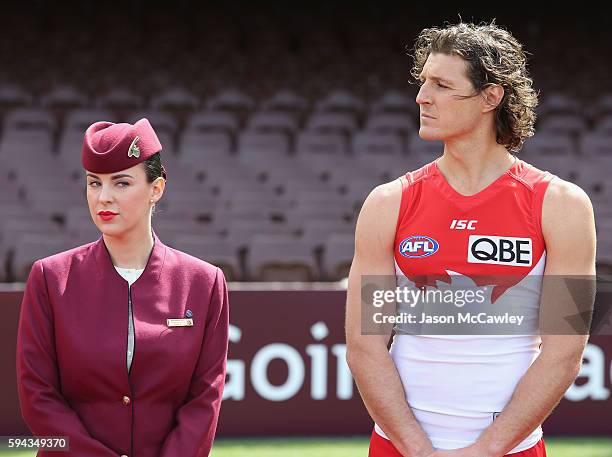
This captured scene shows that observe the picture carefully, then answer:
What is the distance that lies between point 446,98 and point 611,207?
8.43 m

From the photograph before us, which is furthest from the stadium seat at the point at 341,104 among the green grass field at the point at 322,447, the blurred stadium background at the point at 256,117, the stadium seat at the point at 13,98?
the green grass field at the point at 322,447

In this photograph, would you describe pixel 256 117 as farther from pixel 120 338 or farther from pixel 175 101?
pixel 120 338

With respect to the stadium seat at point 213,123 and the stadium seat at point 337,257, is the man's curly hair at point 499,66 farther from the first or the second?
the stadium seat at point 213,123

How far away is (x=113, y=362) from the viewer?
279 cm

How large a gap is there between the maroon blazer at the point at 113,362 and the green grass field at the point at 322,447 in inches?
136

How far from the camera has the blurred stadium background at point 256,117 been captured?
936 cm

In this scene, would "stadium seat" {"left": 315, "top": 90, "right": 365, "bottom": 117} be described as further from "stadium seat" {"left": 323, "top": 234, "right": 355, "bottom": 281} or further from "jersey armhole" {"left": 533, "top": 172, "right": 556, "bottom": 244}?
"jersey armhole" {"left": 533, "top": 172, "right": 556, "bottom": 244}

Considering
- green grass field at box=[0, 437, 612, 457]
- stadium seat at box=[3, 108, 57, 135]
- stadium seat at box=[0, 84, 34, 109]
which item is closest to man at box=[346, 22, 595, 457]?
green grass field at box=[0, 437, 612, 457]

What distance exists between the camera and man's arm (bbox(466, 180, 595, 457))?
2.65 m

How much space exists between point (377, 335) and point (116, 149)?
0.85m

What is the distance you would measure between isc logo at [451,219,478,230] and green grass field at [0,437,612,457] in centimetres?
375

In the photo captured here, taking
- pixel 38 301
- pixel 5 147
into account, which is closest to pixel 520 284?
pixel 38 301

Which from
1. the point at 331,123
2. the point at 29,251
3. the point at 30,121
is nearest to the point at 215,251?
the point at 29,251

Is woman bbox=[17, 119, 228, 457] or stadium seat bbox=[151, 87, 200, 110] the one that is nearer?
woman bbox=[17, 119, 228, 457]
